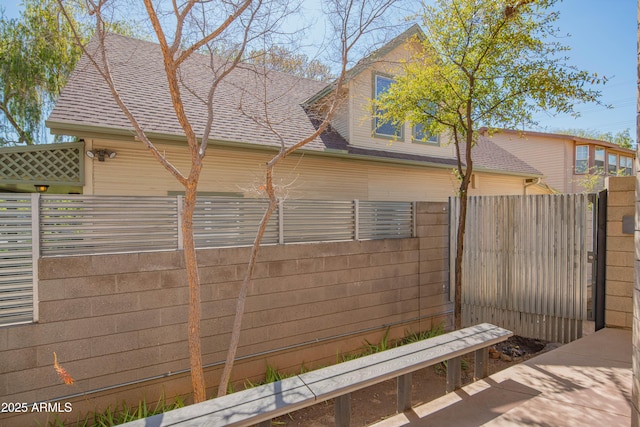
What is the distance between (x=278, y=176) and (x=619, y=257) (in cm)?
564

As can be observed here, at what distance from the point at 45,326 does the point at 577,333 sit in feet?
21.4

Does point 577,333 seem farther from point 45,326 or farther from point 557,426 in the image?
point 45,326

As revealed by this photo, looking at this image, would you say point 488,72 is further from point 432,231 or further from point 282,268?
point 282,268

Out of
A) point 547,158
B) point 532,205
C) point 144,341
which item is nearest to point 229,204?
point 144,341

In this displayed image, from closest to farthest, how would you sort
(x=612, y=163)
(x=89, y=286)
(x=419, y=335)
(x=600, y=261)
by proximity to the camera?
1. (x=89, y=286)
2. (x=600, y=261)
3. (x=419, y=335)
4. (x=612, y=163)

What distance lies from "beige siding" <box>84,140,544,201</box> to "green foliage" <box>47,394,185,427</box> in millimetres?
3014

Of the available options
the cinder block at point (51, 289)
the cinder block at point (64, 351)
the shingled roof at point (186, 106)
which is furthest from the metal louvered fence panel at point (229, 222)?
the cinder block at point (64, 351)

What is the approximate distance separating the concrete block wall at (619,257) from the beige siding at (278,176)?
14.7ft

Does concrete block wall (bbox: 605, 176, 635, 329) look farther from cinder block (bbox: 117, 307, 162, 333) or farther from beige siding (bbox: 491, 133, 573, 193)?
beige siding (bbox: 491, 133, 573, 193)

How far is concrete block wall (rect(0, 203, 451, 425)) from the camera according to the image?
3.68 metres

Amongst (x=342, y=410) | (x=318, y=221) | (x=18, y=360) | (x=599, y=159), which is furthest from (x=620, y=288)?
(x=599, y=159)

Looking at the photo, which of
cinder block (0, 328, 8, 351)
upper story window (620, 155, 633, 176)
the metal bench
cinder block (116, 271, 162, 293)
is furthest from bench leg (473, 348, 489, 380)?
upper story window (620, 155, 633, 176)

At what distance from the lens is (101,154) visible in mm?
5969

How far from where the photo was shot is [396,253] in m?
6.37
